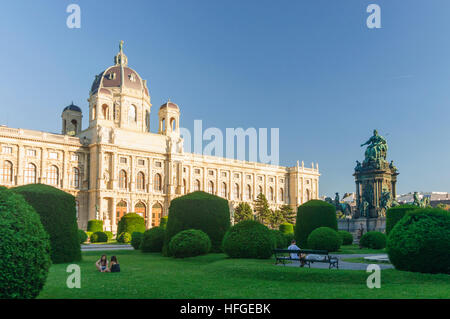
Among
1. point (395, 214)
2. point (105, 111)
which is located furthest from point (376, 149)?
point (105, 111)

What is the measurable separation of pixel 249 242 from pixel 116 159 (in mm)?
37798

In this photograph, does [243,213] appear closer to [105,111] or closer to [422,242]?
[105,111]

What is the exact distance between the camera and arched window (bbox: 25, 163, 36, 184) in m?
46.2

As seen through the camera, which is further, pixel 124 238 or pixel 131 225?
pixel 131 225

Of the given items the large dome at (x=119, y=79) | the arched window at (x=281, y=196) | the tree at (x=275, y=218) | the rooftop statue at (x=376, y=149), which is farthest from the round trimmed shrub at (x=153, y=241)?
the arched window at (x=281, y=196)

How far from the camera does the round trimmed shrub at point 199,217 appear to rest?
17594 mm

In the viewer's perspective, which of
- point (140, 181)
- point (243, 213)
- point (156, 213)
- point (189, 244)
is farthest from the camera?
point (243, 213)

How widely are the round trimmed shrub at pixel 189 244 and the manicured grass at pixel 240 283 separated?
3126 millimetres

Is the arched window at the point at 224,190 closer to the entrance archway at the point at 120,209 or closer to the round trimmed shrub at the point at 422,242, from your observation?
the entrance archway at the point at 120,209

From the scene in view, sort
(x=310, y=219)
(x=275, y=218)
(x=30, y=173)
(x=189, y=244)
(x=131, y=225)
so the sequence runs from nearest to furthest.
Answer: (x=189, y=244) < (x=310, y=219) < (x=131, y=225) < (x=30, y=173) < (x=275, y=218)

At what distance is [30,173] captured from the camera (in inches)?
1834
